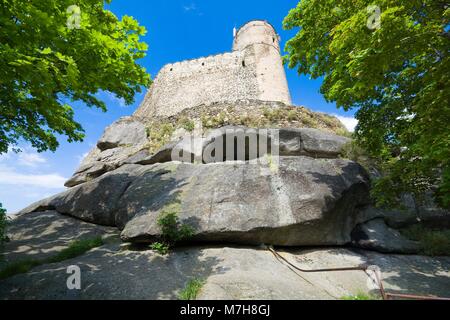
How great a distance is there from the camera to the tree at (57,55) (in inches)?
159

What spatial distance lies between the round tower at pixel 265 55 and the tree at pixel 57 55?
17.2 metres

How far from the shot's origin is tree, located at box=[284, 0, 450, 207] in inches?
185

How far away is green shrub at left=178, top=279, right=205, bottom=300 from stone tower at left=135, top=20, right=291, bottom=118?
19.4 m

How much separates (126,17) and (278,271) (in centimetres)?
798

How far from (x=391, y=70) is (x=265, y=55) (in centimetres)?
1989

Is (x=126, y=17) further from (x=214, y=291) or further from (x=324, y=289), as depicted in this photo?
(x=324, y=289)

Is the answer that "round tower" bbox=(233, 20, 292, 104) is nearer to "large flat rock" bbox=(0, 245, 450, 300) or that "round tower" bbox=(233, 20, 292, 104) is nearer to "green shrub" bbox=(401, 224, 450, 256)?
"green shrub" bbox=(401, 224, 450, 256)

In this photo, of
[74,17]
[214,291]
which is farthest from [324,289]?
[74,17]

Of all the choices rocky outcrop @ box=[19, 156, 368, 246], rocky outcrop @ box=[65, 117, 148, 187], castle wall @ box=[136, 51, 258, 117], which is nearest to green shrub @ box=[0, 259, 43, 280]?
rocky outcrop @ box=[19, 156, 368, 246]

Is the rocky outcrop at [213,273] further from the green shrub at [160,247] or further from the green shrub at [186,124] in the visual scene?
the green shrub at [186,124]

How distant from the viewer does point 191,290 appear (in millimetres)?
4684

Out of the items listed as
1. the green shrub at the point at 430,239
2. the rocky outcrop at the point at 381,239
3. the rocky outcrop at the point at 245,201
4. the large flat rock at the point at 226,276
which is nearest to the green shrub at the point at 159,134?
the rocky outcrop at the point at 245,201

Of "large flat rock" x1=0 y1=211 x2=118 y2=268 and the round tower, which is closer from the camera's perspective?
"large flat rock" x1=0 y1=211 x2=118 y2=268

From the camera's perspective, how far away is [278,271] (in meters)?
5.97
